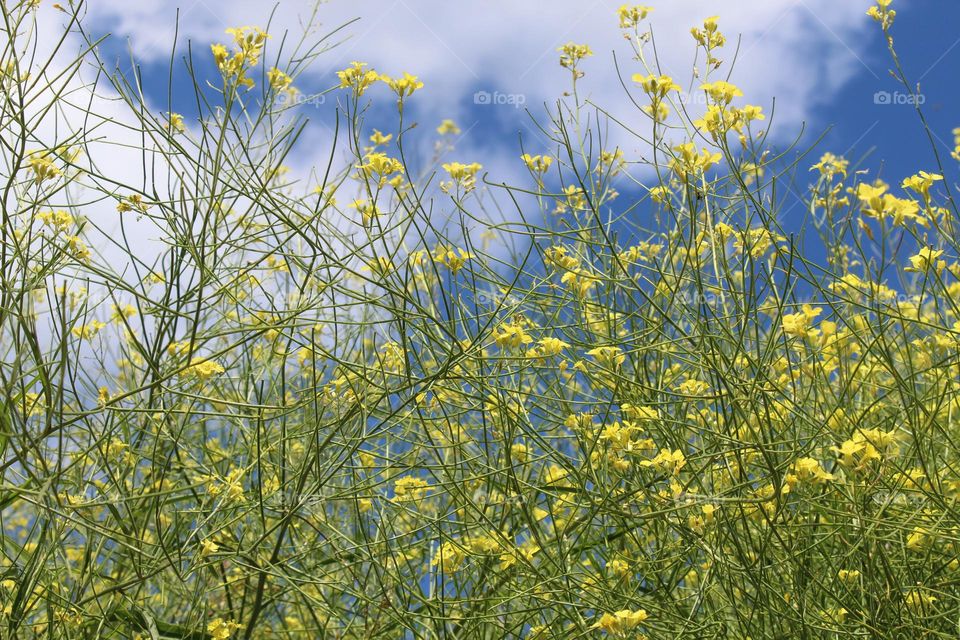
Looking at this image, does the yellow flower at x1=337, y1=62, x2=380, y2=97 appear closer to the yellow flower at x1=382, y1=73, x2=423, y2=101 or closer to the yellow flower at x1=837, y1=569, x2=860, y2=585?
the yellow flower at x1=382, y1=73, x2=423, y2=101

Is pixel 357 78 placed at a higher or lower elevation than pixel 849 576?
higher

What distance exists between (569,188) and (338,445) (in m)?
1.42

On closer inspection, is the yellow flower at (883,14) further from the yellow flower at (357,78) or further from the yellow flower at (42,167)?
the yellow flower at (42,167)

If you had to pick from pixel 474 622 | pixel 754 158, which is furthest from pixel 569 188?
pixel 474 622

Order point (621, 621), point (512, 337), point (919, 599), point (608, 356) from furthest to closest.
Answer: point (608, 356) < point (512, 337) < point (919, 599) < point (621, 621)

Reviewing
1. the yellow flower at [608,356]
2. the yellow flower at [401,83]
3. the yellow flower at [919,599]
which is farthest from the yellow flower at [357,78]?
the yellow flower at [919,599]

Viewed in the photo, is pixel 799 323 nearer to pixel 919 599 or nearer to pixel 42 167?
pixel 919 599

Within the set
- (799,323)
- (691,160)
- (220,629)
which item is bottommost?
(220,629)

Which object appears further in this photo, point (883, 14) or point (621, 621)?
point (883, 14)

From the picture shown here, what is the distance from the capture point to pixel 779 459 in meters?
2.27

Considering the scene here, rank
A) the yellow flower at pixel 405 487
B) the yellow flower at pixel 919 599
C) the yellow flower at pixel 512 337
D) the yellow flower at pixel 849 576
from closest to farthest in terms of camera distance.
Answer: the yellow flower at pixel 919 599 < the yellow flower at pixel 849 576 < the yellow flower at pixel 512 337 < the yellow flower at pixel 405 487

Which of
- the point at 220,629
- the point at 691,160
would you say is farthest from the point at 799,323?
the point at 220,629

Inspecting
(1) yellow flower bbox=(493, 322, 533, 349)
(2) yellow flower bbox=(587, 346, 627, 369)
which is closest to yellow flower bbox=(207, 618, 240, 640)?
(1) yellow flower bbox=(493, 322, 533, 349)

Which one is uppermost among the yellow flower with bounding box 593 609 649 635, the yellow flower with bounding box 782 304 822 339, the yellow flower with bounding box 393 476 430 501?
the yellow flower with bounding box 782 304 822 339
